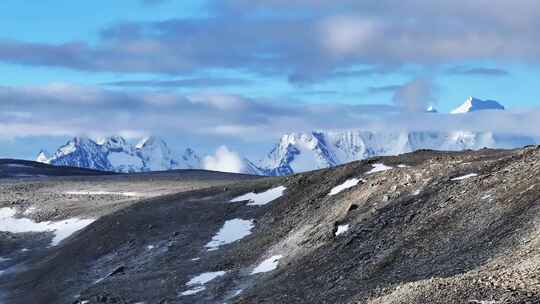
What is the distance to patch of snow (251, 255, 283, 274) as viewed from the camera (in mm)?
58125

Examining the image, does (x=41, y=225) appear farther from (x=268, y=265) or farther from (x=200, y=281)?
(x=268, y=265)

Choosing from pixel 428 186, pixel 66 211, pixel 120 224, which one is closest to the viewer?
pixel 428 186

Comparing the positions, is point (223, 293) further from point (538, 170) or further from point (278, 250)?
point (538, 170)

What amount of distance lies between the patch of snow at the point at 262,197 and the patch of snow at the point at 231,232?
13.5ft

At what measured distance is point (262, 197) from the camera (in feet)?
262

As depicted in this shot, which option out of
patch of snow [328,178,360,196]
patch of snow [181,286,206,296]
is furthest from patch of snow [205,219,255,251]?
patch of snow [181,286,206,296]

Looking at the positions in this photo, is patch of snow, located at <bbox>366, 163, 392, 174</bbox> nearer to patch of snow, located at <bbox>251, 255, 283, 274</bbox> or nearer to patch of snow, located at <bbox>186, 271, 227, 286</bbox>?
patch of snow, located at <bbox>251, 255, 283, 274</bbox>

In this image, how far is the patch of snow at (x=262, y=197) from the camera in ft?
257

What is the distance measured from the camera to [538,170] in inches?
2114

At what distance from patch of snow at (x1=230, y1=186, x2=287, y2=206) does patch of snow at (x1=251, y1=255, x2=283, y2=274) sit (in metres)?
17.6

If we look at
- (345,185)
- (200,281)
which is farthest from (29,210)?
(200,281)

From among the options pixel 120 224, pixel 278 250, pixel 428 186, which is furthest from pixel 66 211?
pixel 428 186

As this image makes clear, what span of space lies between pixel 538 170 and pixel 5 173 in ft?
484

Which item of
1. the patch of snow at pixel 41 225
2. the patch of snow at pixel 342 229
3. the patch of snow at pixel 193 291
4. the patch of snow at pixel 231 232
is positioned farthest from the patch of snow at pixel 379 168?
the patch of snow at pixel 41 225
